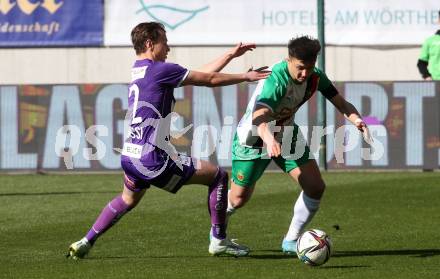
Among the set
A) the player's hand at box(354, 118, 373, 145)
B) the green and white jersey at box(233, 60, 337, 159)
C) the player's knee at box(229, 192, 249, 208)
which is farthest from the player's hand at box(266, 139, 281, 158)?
the player's knee at box(229, 192, 249, 208)

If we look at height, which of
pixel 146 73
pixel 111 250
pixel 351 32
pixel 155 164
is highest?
pixel 351 32

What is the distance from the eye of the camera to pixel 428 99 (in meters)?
19.9

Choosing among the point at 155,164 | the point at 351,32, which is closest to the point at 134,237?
the point at 155,164

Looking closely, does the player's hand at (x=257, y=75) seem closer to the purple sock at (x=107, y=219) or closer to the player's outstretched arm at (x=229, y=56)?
the player's outstretched arm at (x=229, y=56)

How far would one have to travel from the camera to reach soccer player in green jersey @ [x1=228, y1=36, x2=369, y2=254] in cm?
980

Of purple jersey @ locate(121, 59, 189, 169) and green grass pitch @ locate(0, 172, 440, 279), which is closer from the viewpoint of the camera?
green grass pitch @ locate(0, 172, 440, 279)

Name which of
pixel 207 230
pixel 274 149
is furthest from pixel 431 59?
pixel 274 149

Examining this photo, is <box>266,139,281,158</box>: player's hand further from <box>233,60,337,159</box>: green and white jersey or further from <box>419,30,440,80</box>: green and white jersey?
<box>419,30,440,80</box>: green and white jersey

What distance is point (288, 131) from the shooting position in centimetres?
1034

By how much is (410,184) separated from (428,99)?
3.21 metres

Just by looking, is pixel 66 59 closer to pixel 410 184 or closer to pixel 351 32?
pixel 351 32

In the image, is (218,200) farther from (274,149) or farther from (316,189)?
(274,149)

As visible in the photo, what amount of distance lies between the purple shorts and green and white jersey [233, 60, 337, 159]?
2.35 ft

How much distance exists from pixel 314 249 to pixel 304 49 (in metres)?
1.71
